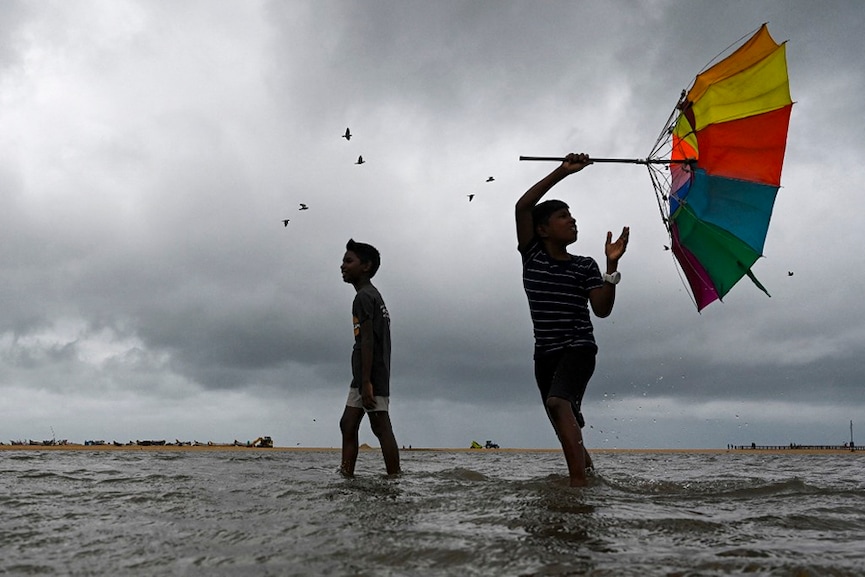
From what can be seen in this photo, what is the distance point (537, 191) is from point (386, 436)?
273 centimetres

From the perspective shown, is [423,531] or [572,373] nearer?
[423,531]

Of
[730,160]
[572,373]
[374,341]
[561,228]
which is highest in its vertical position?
[730,160]

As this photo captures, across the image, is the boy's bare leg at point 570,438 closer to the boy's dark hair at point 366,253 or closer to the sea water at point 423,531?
the sea water at point 423,531

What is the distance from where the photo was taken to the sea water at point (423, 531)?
225 centimetres

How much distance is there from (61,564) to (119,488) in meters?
2.81

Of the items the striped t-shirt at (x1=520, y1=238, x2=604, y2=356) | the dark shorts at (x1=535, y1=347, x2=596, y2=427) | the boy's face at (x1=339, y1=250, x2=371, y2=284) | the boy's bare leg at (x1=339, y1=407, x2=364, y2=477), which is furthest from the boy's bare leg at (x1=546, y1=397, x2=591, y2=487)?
the boy's face at (x1=339, y1=250, x2=371, y2=284)

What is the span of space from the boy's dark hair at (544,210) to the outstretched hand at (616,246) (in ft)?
1.46

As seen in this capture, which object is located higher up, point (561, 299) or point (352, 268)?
point (352, 268)

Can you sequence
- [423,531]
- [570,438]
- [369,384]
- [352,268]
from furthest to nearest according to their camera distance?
1. [352,268]
2. [369,384]
3. [570,438]
4. [423,531]

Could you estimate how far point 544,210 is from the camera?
5316mm

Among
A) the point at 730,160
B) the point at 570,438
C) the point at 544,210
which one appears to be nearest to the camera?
the point at 570,438

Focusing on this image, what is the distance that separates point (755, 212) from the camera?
5719mm

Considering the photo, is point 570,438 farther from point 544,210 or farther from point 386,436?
point 386,436

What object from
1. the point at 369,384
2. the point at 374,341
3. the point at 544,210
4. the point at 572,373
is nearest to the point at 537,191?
the point at 544,210
